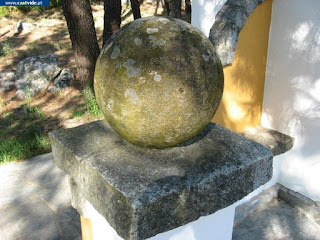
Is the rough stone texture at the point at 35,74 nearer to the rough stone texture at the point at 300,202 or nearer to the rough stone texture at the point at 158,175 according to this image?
the rough stone texture at the point at 300,202

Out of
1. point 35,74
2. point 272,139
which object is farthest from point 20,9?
point 272,139

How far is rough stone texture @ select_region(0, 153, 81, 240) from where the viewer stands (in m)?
3.29

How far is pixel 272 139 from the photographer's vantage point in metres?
3.44

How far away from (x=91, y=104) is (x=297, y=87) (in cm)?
423

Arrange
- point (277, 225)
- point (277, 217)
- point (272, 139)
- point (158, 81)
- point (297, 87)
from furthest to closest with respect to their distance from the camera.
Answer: point (277, 217)
point (277, 225)
point (272, 139)
point (297, 87)
point (158, 81)

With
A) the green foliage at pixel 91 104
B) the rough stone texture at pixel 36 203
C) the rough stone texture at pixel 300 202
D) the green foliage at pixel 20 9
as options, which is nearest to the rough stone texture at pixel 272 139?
the rough stone texture at pixel 300 202

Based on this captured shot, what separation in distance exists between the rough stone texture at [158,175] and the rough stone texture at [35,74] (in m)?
6.01

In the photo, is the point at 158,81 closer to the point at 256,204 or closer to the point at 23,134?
the point at 256,204

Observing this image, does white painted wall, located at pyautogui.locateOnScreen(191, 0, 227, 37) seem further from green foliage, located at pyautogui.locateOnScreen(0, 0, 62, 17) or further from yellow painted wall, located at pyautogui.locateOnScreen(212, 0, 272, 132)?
green foliage, located at pyautogui.locateOnScreen(0, 0, 62, 17)

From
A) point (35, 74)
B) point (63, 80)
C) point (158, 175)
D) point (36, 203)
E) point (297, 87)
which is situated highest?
point (158, 175)

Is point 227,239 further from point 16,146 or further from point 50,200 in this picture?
point 16,146

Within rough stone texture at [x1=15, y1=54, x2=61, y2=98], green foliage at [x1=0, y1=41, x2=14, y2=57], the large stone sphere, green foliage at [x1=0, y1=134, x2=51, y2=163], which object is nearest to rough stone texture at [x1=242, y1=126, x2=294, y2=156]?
the large stone sphere

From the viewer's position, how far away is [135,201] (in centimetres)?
138

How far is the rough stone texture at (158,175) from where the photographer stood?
144 centimetres
